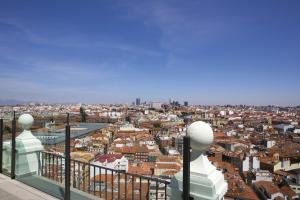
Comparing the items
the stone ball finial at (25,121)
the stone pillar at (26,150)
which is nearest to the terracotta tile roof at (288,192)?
the stone pillar at (26,150)

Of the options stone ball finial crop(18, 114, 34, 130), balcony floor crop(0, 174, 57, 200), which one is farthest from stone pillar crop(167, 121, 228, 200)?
stone ball finial crop(18, 114, 34, 130)

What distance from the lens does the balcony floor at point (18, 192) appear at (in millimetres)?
4758

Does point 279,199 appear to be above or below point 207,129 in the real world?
below

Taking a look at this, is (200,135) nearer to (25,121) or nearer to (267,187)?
(25,121)

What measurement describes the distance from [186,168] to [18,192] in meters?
3.50

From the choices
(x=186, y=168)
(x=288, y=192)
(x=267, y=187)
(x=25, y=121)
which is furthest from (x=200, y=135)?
(x=267, y=187)

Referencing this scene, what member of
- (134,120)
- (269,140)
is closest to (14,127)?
(269,140)

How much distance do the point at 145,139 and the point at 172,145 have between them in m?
6.39

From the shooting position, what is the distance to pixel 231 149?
66625 mm

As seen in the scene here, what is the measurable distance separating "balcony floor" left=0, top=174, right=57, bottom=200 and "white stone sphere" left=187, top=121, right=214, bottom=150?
2873mm

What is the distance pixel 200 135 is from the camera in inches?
111

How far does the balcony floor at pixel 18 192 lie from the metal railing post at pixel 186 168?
2.73 metres

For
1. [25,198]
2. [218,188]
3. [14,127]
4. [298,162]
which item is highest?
[14,127]

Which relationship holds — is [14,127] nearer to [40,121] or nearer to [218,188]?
[40,121]
